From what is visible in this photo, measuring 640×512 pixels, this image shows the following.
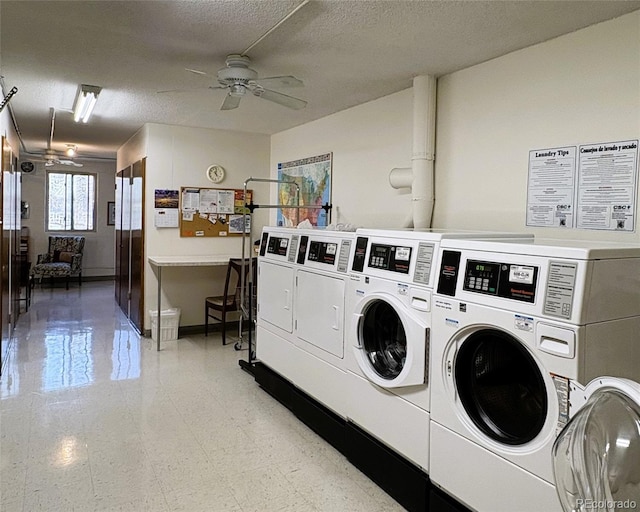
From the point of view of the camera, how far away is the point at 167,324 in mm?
5602

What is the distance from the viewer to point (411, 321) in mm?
2404

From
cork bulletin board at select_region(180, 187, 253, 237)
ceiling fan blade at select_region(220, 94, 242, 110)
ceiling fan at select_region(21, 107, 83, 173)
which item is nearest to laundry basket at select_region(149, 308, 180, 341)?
cork bulletin board at select_region(180, 187, 253, 237)

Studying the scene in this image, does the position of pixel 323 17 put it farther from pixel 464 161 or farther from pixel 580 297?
pixel 580 297

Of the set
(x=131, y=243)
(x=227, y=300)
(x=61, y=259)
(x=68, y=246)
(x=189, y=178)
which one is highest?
(x=189, y=178)

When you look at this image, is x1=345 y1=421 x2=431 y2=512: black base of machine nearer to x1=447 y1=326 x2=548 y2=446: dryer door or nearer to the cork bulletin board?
x1=447 y1=326 x2=548 y2=446: dryer door

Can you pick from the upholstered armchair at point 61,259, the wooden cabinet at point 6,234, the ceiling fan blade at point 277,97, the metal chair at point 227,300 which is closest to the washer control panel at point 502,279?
the ceiling fan blade at point 277,97

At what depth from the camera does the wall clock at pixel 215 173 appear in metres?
5.99

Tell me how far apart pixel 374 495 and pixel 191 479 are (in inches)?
39.7

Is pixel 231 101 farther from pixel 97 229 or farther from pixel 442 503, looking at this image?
pixel 97 229

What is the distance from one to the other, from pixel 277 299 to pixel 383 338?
126cm

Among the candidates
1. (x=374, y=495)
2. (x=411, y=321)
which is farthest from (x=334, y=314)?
(x=374, y=495)

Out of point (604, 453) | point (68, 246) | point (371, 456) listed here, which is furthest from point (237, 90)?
point (68, 246)

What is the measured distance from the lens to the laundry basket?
556cm

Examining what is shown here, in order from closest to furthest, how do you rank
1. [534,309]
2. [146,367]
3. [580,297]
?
[580,297] → [534,309] → [146,367]
